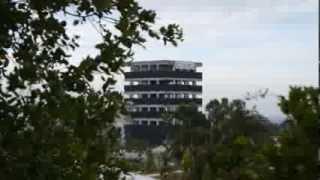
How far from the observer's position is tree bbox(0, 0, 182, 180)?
2.69 meters

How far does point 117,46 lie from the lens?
291 cm

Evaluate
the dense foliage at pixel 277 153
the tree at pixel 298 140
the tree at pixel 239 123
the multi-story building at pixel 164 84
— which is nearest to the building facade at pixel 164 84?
the multi-story building at pixel 164 84

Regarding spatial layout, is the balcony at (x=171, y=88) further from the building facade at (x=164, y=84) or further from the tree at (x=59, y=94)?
the tree at (x=59, y=94)

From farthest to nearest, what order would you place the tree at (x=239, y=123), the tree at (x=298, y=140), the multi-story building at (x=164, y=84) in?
1. the multi-story building at (x=164, y=84)
2. the tree at (x=239, y=123)
3. the tree at (x=298, y=140)

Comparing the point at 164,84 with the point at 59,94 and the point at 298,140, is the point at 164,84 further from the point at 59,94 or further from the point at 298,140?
the point at 59,94

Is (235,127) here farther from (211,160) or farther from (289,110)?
(289,110)

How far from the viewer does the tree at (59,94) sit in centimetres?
269

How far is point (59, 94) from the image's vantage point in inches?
106

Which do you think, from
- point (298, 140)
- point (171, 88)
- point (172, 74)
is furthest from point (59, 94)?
point (172, 74)

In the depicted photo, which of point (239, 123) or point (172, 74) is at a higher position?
point (172, 74)

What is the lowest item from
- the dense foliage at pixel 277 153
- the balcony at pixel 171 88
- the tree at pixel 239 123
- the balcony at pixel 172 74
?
the dense foliage at pixel 277 153

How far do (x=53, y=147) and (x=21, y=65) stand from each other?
35 cm

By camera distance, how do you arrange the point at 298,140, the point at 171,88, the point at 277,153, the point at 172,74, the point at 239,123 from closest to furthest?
1. the point at 298,140
2. the point at 277,153
3. the point at 239,123
4. the point at 171,88
5. the point at 172,74

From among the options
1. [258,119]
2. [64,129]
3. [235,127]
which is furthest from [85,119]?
[258,119]
